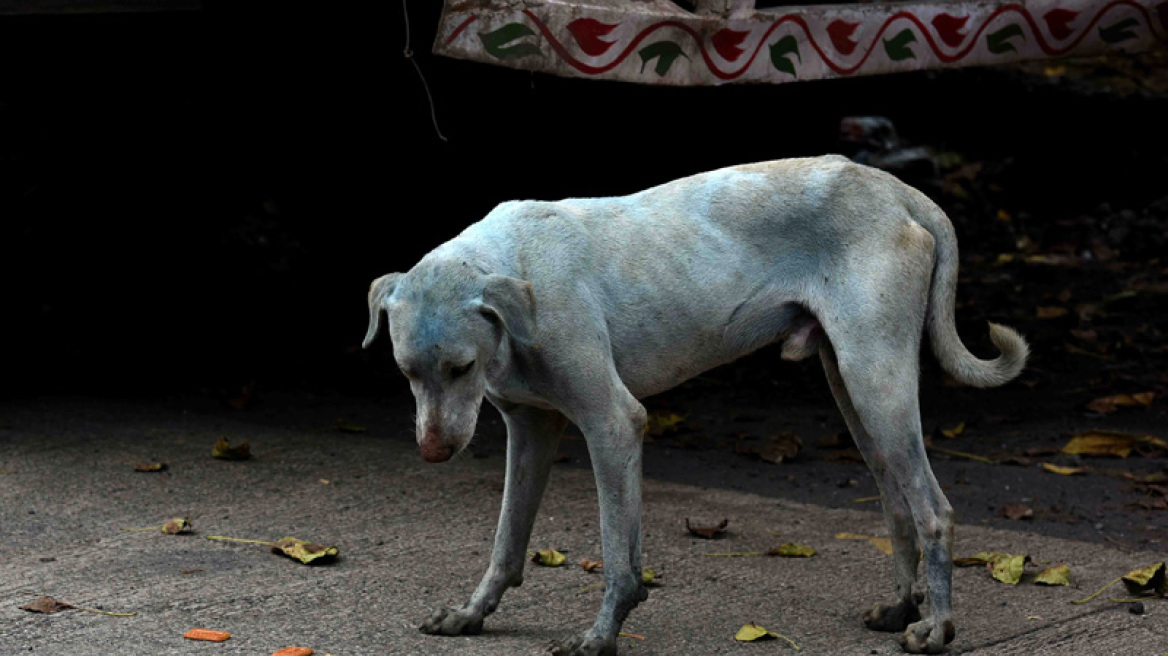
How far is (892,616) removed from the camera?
13.5 feet

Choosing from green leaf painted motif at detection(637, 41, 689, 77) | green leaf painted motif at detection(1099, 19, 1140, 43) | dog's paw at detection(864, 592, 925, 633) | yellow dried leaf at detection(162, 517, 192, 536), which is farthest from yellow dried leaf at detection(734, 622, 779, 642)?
green leaf painted motif at detection(1099, 19, 1140, 43)

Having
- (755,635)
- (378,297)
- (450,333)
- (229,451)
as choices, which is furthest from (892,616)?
(229,451)

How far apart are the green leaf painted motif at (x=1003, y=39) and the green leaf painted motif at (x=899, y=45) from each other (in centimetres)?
39

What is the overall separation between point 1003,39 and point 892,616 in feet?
9.42

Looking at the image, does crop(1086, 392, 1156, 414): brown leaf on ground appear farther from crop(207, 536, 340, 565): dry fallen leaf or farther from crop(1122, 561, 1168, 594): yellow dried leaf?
crop(207, 536, 340, 565): dry fallen leaf

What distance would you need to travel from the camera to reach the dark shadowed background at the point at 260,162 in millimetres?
7219

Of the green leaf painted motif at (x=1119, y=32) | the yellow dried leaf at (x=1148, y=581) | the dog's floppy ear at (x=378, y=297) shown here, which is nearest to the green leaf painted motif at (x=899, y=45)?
the green leaf painted motif at (x=1119, y=32)

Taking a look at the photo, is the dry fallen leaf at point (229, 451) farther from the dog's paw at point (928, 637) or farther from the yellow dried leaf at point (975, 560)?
the dog's paw at point (928, 637)

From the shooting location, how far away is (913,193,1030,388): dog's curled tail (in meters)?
4.10

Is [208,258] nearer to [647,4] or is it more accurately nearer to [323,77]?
[323,77]

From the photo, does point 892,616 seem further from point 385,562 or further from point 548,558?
point 385,562

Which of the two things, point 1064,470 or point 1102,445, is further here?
point 1102,445

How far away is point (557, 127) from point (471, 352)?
4.56 meters

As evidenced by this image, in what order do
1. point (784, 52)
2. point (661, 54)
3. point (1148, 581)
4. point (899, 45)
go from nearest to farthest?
point (1148, 581), point (661, 54), point (784, 52), point (899, 45)
